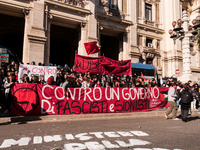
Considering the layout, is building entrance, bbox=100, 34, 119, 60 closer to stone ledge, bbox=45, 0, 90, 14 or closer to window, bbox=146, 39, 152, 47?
window, bbox=146, 39, 152, 47

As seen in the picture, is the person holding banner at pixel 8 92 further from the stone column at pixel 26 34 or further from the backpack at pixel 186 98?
the backpack at pixel 186 98

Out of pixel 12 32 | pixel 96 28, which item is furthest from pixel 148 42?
pixel 12 32

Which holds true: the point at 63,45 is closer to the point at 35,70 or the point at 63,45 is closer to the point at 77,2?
the point at 77,2

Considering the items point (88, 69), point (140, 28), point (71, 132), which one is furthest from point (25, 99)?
point (140, 28)

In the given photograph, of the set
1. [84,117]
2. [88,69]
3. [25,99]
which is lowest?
[84,117]

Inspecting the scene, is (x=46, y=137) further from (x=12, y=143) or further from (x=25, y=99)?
(x=25, y=99)

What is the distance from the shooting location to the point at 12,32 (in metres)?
20.5

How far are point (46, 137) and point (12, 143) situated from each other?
2.60 feet

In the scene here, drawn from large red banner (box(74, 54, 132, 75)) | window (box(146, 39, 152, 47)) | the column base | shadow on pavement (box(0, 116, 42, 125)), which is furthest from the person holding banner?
window (box(146, 39, 152, 47))

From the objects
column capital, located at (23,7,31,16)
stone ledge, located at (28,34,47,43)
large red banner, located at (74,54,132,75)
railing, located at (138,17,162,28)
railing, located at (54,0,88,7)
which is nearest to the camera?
large red banner, located at (74,54,132,75)

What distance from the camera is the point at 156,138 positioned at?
14.5ft

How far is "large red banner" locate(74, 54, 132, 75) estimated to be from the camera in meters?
10.2

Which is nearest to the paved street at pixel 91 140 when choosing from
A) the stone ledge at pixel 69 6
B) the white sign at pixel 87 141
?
the white sign at pixel 87 141

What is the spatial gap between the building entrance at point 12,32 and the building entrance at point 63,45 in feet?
13.0
